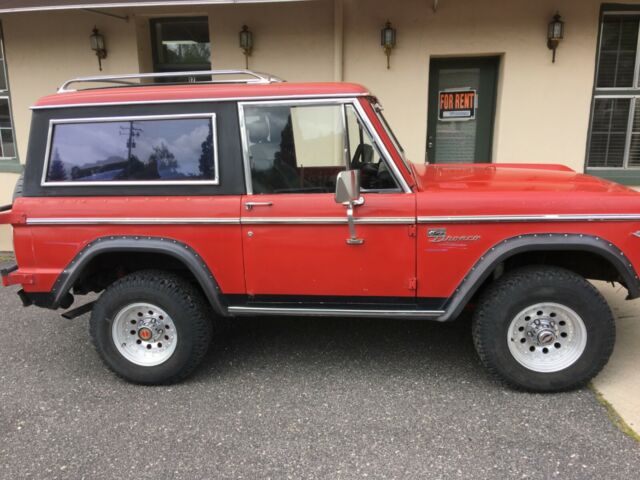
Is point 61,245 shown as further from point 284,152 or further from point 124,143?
point 284,152

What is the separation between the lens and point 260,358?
3895 millimetres

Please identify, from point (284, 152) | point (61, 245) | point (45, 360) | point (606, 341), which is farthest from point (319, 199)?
point (45, 360)

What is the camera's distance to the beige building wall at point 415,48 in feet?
19.7

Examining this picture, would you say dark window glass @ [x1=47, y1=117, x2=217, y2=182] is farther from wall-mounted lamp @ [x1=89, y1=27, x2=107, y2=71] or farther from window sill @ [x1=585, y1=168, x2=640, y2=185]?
window sill @ [x1=585, y1=168, x2=640, y2=185]

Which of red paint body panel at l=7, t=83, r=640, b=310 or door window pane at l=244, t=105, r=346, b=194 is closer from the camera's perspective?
red paint body panel at l=7, t=83, r=640, b=310

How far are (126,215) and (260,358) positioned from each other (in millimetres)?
1448

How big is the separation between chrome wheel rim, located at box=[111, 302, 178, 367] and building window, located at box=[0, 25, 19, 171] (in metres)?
5.06

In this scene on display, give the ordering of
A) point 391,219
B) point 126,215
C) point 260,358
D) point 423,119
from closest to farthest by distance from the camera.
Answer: point 391,219
point 126,215
point 260,358
point 423,119

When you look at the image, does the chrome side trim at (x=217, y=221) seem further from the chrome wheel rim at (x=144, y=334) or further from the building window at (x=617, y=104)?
the building window at (x=617, y=104)

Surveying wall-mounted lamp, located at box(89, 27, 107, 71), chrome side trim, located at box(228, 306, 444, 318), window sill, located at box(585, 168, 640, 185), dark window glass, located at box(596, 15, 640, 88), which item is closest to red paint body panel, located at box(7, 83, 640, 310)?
chrome side trim, located at box(228, 306, 444, 318)

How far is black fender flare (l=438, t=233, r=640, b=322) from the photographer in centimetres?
302

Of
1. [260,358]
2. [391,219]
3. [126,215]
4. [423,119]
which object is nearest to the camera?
[391,219]

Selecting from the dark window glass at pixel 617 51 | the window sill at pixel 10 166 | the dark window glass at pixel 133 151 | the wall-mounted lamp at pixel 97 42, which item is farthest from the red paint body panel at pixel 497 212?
the window sill at pixel 10 166

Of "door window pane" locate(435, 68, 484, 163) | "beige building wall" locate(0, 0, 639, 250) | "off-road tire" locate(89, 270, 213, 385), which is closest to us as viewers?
"off-road tire" locate(89, 270, 213, 385)
